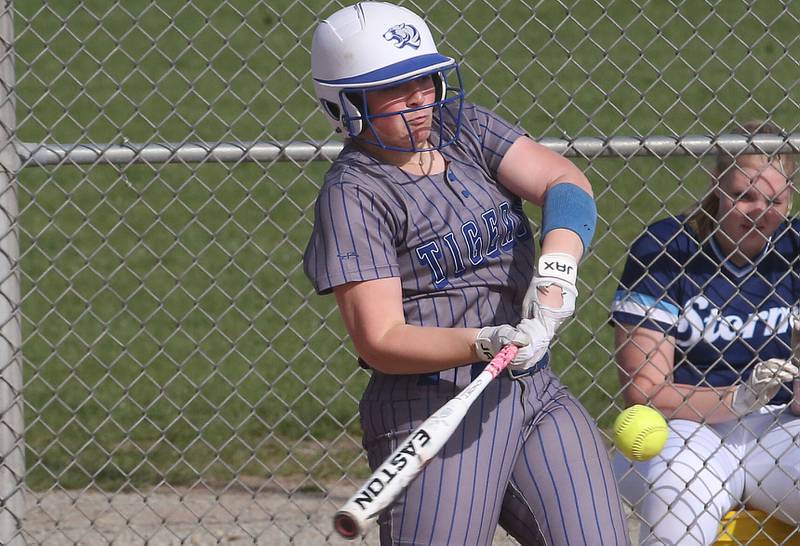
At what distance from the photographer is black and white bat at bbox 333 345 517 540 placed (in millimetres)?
2389

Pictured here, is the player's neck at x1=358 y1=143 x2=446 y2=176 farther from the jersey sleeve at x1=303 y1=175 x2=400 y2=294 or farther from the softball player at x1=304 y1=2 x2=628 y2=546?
the jersey sleeve at x1=303 y1=175 x2=400 y2=294

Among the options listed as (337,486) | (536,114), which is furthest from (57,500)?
(536,114)

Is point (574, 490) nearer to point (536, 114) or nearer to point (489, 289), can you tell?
point (489, 289)

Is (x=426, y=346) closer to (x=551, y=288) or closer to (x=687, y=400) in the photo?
(x=551, y=288)

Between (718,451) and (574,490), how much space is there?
3.45 ft

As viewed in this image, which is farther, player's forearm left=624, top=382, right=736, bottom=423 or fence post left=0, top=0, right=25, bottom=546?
player's forearm left=624, top=382, right=736, bottom=423

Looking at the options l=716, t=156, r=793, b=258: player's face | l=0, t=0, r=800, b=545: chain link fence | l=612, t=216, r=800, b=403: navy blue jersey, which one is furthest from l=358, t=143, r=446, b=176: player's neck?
l=716, t=156, r=793, b=258: player's face

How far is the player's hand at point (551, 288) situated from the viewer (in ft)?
8.63

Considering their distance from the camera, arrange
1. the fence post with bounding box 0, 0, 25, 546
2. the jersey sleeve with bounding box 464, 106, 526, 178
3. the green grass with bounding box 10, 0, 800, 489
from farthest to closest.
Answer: the green grass with bounding box 10, 0, 800, 489, the fence post with bounding box 0, 0, 25, 546, the jersey sleeve with bounding box 464, 106, 526, 178

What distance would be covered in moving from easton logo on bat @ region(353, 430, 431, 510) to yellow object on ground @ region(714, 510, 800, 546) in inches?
58.8

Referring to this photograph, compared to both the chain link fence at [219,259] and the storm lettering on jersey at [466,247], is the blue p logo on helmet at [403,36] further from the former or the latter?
the chain link fence at [219,259]

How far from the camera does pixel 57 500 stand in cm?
455

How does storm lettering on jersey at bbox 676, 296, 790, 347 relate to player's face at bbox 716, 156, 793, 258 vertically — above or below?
below

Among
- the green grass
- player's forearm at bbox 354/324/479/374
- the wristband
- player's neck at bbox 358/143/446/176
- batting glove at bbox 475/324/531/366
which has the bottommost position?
the green grass
